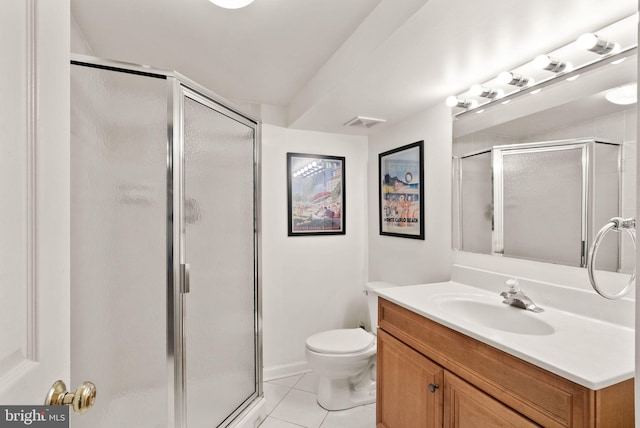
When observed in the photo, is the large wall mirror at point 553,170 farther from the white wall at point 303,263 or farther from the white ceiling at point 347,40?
the white wall at point 303,263

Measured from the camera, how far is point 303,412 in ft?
6.86

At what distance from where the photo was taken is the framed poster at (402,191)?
223 centimetres

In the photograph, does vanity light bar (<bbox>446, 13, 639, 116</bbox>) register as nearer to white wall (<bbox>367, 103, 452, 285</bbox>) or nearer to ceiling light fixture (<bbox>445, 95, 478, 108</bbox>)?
ceiling light fixture (<bbox>445, 95, 478, 108</bbox>)

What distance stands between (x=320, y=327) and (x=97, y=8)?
2548 millimetres

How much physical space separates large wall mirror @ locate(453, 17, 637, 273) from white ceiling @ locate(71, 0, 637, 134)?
0.22m

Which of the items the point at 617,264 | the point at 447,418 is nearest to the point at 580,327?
the point at 617,264

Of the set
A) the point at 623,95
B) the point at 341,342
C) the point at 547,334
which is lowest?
the point at 341,342

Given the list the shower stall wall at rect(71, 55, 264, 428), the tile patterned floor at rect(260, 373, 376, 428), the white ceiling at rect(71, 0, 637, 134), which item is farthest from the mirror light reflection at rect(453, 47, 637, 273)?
the shower stall wall at rect(71, 55, 264, 428)

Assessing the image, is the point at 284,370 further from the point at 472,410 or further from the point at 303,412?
the point at 472,410

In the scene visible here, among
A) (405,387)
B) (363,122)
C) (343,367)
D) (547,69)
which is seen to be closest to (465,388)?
(405,387)

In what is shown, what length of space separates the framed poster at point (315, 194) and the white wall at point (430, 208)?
1.55ft

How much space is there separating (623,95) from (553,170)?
36cm
